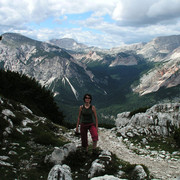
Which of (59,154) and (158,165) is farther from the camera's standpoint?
(158,165)

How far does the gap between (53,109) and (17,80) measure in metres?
11.6

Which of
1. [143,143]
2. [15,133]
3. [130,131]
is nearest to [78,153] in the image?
[15,133]

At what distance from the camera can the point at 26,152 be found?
13562 millimetres

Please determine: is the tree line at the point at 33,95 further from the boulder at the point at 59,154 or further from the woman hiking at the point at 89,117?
the boulder at the point at 59,154

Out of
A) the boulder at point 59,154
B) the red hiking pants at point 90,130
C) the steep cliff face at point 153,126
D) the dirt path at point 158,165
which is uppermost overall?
the red hiking pants at point 90,130

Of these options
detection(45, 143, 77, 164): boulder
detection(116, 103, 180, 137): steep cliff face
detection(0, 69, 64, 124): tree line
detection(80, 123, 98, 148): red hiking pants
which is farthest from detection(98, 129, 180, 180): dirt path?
detection(0, 69, 64, 124): tree line

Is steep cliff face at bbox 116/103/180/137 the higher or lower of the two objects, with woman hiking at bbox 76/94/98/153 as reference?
lower

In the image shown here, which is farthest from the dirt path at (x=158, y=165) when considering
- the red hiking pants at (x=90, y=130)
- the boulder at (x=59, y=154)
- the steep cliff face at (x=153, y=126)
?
the steep cliff face at (x=153, y=126)

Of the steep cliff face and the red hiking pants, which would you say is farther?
the steep cliff face

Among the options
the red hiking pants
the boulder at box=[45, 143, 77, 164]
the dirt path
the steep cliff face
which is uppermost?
the red hiking pants

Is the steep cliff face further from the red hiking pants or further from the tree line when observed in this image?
the tree line

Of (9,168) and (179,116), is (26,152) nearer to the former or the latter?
(9,168)

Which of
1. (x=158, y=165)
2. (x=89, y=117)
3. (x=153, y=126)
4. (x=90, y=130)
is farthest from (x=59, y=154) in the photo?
(x=153, y=126)

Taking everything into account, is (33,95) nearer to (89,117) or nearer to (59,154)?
(89,117)
